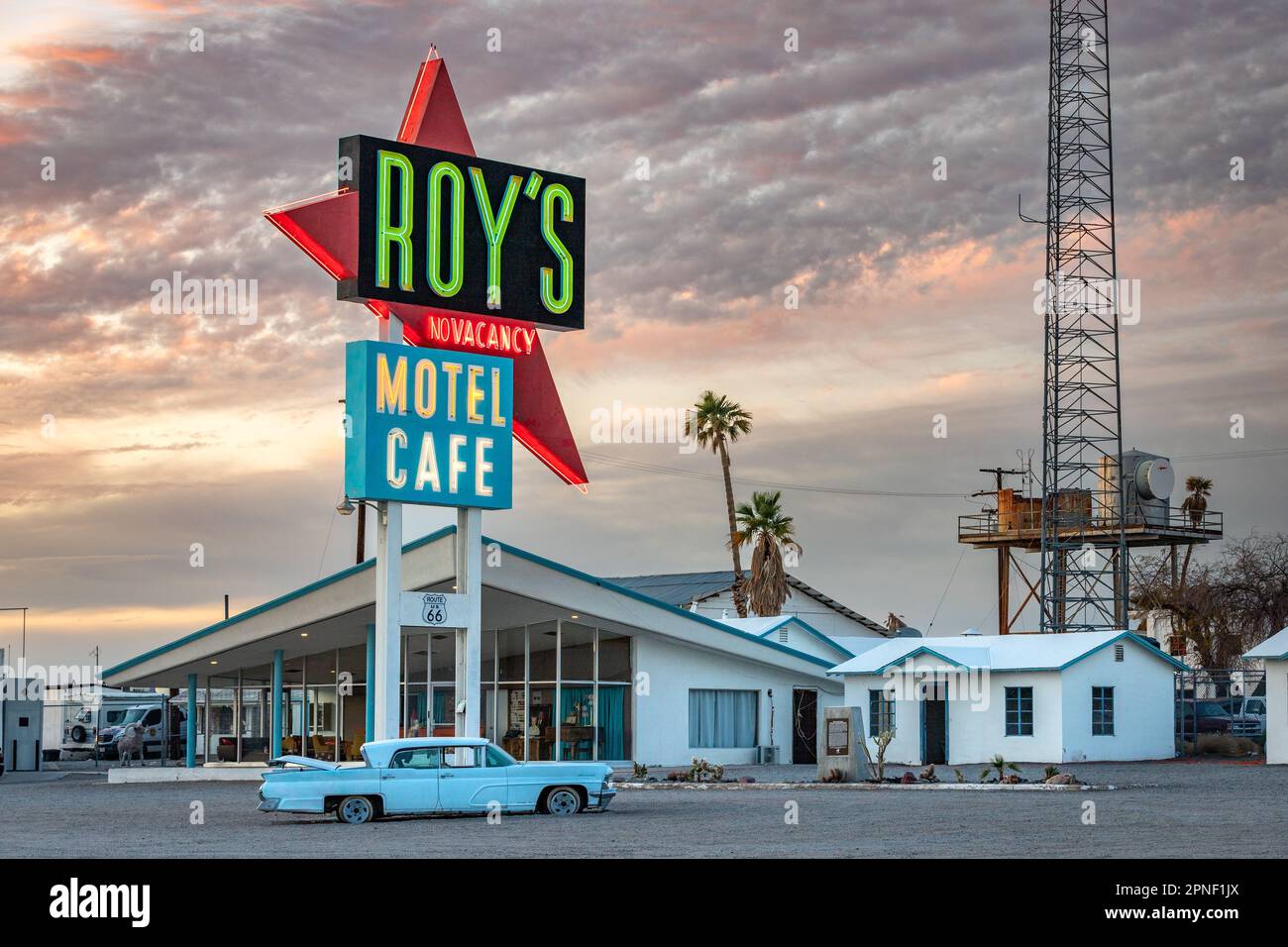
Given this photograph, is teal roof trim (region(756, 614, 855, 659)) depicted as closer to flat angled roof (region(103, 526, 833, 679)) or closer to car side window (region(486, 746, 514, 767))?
flat angled roof (region(103, 526, 833, 679))

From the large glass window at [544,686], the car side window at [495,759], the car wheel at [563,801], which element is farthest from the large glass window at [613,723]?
the car side window at [495,759]

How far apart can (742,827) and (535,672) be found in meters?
23.6

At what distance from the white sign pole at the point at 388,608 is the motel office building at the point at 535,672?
770cm

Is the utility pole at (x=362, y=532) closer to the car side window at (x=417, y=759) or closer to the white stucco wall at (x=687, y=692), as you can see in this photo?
the white stucco wall at (x=687, y=692)

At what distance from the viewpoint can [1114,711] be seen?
151 feet

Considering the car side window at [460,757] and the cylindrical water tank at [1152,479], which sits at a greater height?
the cylindrical water tank at [1152,479]

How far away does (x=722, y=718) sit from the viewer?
1893 inches

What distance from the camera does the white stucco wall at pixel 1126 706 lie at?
147 feet

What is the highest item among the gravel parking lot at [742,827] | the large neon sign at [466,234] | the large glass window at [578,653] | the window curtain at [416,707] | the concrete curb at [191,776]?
the large neon sign at [466,234]

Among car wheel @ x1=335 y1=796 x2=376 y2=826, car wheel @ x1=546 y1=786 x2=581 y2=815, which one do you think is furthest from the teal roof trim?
car wheel @ x1=335 y1=796 x2=376 y2=826

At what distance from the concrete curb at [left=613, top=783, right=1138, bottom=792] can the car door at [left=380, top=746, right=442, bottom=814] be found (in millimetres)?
9436

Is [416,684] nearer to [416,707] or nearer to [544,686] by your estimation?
[416,707]

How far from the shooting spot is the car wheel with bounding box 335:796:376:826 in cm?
2434

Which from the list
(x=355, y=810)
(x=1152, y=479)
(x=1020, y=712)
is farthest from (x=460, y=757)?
(x=1152, y=479)
